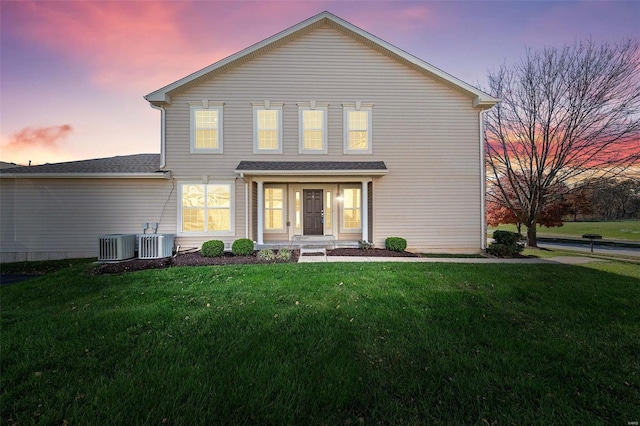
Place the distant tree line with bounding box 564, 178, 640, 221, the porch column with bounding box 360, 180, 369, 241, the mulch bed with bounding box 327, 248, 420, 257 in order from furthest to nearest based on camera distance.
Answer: the distant tree line with bounding box 564, 178, 640, 221 → the porch column with bounding box 360, 180, 369, 241 → the mulch bed with bounding box 327, 248, 420, 257

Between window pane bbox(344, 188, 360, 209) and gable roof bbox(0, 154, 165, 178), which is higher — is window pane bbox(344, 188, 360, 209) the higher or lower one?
the lower one

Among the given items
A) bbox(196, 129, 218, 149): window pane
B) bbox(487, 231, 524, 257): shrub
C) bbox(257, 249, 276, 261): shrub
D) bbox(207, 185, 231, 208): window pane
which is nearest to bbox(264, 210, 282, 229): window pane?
bbox(207, 185, 231, 208): window pane

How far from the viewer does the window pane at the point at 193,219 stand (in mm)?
10347

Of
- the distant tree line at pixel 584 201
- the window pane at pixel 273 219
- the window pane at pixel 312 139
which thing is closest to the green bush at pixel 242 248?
the window pane at pixel 273 219

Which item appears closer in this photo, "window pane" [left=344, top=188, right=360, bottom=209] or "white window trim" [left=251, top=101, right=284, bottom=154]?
"white window trim" [left=251, top=101, right=284, bottom=154]

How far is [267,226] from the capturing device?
11453 mm

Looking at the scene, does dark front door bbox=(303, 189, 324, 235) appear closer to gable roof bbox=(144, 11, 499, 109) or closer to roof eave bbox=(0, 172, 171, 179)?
roof eave bbox=(0, 172, 171, 179)

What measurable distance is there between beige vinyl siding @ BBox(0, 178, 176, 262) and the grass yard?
5080 mm

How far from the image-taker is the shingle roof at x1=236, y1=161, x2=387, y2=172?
9.82 m

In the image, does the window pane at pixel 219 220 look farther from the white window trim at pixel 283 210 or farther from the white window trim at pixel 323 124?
the white window trim at pixel 323 124

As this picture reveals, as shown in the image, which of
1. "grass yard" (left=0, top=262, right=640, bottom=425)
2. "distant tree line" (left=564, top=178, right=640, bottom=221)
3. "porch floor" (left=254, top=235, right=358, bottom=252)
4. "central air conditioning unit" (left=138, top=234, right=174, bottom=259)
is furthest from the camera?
"distant tree line" (left=564, top=178, right=640, bottom=221)

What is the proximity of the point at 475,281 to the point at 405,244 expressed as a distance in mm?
4330

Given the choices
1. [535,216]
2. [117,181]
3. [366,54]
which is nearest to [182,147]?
[117,181]

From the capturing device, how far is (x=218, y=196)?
10.4 meters
